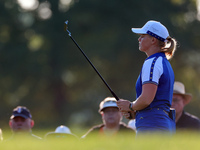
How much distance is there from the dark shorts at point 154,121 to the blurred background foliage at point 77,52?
23.2 metres

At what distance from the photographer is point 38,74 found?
29.3 m

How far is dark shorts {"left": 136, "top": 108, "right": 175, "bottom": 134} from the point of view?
493 centimetres

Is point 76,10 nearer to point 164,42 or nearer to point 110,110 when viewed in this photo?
point 110,110

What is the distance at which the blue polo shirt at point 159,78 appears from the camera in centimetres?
495

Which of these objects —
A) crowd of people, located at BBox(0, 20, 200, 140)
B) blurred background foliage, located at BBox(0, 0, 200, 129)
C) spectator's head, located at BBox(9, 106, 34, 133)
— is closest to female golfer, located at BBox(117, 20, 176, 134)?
crowd of people, located at BBox(0, 20, 200, 140)

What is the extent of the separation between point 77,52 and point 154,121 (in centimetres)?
2525

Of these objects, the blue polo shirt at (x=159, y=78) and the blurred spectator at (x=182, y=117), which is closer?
the blue polo shirt at (x=159, y=78)

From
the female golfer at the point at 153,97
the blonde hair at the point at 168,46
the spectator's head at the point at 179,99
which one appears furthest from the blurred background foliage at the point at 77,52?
the female golfer at the point at 153,97

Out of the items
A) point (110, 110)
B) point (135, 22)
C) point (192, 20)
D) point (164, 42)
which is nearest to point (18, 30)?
point (135, 22)

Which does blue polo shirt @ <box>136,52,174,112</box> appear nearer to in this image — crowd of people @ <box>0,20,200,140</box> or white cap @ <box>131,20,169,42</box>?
crowd of people @ <box>0,20,200,140</box>

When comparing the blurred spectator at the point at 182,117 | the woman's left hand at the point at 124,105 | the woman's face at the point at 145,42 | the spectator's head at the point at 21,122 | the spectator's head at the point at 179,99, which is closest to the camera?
the woman's left hand at the point at 124,105

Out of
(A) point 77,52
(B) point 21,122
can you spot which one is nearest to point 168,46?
(B) point 21,122

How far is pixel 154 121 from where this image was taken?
16.2 feet

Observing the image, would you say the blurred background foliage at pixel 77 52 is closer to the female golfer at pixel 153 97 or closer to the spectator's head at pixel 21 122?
the spectator's head at pixel 21 122
